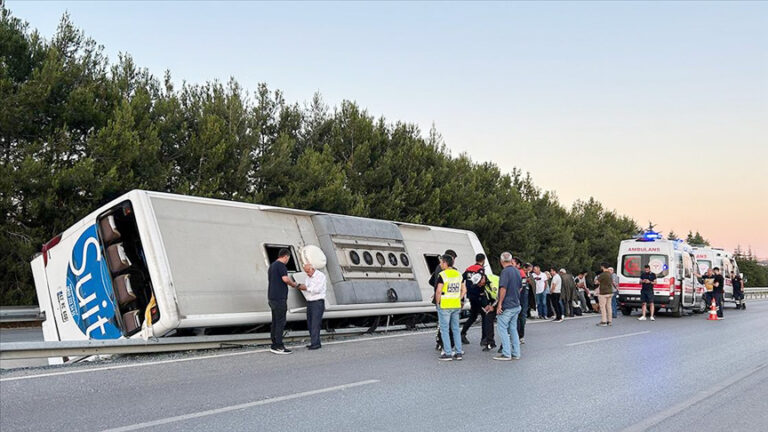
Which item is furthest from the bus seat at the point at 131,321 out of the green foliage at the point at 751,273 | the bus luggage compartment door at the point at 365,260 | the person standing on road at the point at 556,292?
the green foliage at the point at 751,273

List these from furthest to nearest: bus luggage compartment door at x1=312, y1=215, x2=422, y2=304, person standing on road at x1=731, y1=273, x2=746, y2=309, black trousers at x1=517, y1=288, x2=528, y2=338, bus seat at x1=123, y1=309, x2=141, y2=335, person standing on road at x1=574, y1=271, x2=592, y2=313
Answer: person standing on road at x1=731, y1=273, x2=746, y2=309, person standing on road at x1=574, y1=271, x2=592, y2=313, bus luggage compartment door at x1=312, y1=215, x2=422, y2=304, black trousers at x1=517, y1=288, x2=528, y2=338, bus seat at x1=123, y1=309, x2=141, y2=335

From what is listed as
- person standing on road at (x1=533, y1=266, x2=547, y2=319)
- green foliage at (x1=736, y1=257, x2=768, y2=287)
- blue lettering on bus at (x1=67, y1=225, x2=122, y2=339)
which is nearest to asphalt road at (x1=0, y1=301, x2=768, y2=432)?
blue lettering on bus at (x1=67, y1=225, x2=122, y2=339)

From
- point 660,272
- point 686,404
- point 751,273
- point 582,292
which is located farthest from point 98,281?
point 751,273

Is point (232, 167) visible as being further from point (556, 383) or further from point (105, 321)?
point (556, 383)

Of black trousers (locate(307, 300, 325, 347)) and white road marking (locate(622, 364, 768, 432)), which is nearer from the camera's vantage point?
→ white road marking (locate(622, 364, 768, 432))

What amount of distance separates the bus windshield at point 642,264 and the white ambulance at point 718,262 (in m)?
6.94

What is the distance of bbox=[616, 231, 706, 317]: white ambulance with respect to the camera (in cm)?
2105

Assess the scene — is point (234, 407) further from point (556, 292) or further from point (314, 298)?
point (556, 292)

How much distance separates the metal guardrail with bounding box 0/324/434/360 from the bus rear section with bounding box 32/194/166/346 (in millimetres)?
443

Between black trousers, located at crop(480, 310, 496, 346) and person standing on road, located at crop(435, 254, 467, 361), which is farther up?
person standing on road, located at crop(435, 254, 467, 361)

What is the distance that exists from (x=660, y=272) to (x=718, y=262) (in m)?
9.23

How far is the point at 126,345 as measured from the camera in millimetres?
9047

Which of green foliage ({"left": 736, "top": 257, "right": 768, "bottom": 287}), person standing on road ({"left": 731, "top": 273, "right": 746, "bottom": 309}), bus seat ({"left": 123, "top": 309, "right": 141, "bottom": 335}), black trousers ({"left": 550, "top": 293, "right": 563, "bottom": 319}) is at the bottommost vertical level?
green foliage ({"left": 736, "top": 257, "right": 768, "bottom": 287})

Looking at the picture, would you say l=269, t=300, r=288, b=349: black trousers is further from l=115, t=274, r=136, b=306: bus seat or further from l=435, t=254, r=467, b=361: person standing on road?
l=435, t=254, r=467, b=361: person standing on road
